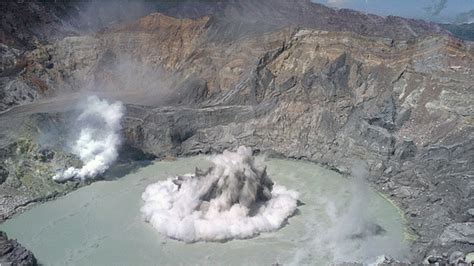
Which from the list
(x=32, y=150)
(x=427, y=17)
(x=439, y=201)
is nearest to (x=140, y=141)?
(x=32, y=150)

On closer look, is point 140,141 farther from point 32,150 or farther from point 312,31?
point 312,31

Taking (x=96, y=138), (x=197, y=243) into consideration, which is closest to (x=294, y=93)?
(x=96, y=138)

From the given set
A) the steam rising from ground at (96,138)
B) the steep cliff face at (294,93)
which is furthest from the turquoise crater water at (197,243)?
the steep cliff face at (294,93)

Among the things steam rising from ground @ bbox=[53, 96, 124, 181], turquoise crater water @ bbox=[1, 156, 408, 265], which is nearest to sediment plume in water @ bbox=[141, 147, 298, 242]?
turquoise crater water @ bbox=[1, 156, 408, 265]

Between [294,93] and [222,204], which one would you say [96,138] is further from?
[294,93]

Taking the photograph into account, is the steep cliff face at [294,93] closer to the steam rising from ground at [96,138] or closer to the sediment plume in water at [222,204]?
the steam rising from ground at [96,138]

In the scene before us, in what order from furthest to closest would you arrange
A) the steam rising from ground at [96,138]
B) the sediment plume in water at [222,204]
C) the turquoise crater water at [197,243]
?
1. the steam rising from ground at [96,138]
2. the sediment plume in water at [222,204]
3. the turquoise crater water at [197,243]
